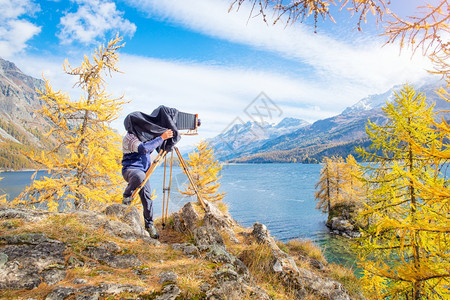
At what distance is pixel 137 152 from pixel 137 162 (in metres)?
0.22

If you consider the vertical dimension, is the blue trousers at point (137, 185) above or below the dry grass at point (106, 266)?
above

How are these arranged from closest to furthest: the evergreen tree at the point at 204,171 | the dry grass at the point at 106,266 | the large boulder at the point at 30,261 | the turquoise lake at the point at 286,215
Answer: the large boulder at the point at 30,261 < the dry grass at the point at 106,266 < the evergreen tree at the point at 204,171 < the turquoise lake at the point at 286,215

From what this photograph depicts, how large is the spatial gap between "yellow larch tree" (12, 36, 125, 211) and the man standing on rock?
5606 millimetres

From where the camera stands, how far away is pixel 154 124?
4.30 meters

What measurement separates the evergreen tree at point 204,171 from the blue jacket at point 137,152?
12552 mm

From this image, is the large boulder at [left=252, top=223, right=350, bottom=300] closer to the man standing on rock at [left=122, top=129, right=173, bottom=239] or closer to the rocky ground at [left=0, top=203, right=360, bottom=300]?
the rocky ground at [left=0, top=203, right=360, bottom=300]

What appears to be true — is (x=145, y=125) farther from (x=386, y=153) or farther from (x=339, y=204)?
(x=339, y=204)

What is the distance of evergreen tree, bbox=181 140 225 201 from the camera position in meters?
17.5

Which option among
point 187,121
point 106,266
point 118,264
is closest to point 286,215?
point 187,121

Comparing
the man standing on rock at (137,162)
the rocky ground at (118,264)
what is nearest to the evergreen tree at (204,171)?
the man standing on rock at (137,162)

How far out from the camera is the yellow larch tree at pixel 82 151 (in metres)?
8.93

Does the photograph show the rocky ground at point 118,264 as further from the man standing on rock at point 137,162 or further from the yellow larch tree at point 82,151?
the yellow larch tree at point 82,151

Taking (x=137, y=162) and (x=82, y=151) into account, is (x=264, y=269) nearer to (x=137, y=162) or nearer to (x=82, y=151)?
(x=137, y=162)

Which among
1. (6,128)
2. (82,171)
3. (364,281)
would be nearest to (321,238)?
(364,281)
